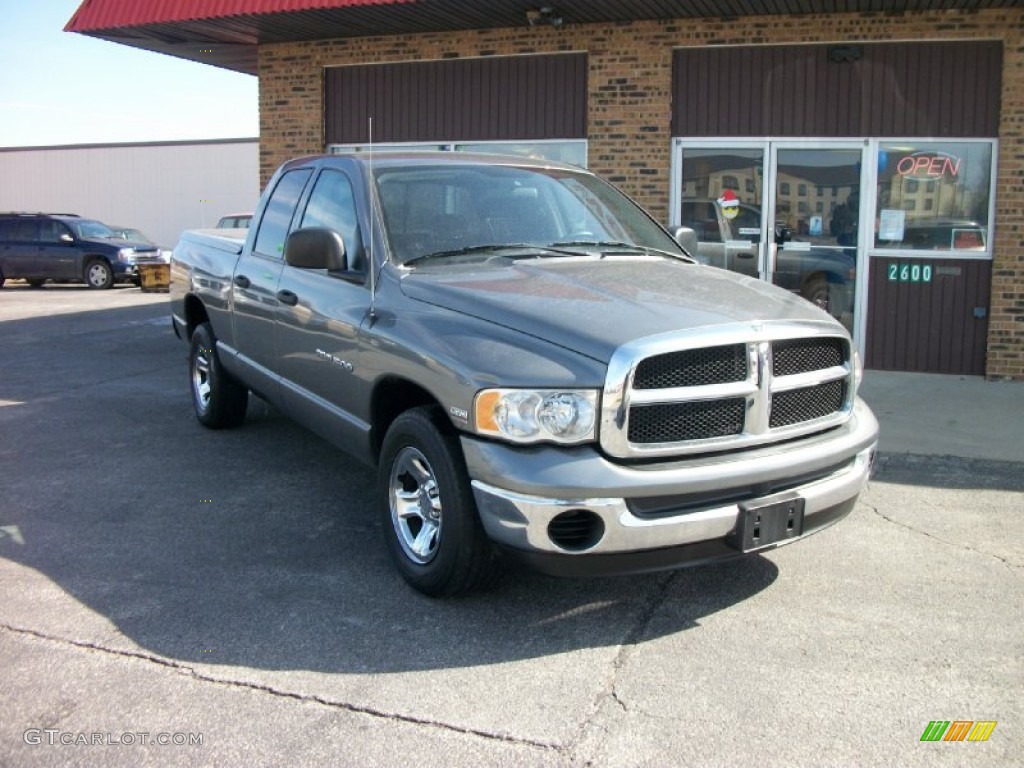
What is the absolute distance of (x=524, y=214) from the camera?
5020 millimetres

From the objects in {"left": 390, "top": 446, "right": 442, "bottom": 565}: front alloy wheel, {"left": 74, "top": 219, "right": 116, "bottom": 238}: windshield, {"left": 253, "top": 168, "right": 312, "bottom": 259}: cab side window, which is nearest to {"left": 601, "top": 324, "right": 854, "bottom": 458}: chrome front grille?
{"left": 390, "top": 446, "right": 442, "bottom": 565}: front alloy wheel

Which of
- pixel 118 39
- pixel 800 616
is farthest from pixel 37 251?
pixel 800 616

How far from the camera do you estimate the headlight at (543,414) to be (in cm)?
351

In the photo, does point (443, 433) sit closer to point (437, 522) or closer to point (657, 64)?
point (437, 522)

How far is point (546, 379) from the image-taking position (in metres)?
3.54

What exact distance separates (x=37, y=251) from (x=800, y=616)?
73.1ft

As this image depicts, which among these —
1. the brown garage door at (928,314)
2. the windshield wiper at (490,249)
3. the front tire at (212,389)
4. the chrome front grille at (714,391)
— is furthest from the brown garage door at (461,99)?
the chrome front grille at (714,391)

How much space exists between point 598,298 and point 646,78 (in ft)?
23.3

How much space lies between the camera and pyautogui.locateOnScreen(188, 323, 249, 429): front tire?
699 cm

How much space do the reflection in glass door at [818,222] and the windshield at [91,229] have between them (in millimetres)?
17412

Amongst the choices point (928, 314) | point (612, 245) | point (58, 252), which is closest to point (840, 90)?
point (928, 314)

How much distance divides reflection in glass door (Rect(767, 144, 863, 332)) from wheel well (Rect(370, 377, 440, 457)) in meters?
6.66

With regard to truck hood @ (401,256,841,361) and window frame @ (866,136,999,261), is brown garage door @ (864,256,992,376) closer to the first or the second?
window frame @ (866,136,999,261)

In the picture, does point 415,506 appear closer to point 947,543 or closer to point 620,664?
point 620,664
